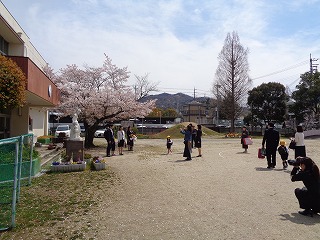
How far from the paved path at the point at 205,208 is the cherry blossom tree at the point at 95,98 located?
1100 centimetres

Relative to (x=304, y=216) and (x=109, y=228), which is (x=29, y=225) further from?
(x=304, y=216)

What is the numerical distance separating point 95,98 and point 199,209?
15272 mm

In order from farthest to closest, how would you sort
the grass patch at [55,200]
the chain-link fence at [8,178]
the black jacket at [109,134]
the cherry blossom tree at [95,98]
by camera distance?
the cherry blossom tree at [95,98] → the black jacket at [109,134] → the chain-link fence at [8,178] → the grass patch at [55,200]

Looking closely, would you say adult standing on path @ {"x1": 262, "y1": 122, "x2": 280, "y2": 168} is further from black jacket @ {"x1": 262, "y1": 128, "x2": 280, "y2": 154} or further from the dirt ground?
the dirt ground

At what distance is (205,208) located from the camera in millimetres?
5949

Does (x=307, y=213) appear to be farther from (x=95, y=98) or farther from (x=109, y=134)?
(x=95, y=98)

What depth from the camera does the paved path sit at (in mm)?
4656

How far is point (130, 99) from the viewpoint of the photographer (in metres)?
21.2

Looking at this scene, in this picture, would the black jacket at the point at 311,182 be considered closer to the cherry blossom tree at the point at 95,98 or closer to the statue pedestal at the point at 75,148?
the statue pedestal at the point at 75,148

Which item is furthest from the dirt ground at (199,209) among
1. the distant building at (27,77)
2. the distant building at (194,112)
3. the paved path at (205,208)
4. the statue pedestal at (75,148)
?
the distant building at (194,112)

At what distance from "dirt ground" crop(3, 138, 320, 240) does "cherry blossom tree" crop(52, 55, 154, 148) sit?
1118 cm

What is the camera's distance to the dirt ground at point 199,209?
15.3 ft

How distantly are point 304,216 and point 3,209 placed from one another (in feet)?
17.8

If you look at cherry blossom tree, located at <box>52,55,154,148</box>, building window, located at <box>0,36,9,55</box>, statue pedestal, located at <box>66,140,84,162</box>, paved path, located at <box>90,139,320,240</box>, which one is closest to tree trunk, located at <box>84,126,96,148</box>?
cherry blossom tree, located at <box>52,55,154,148</box>
